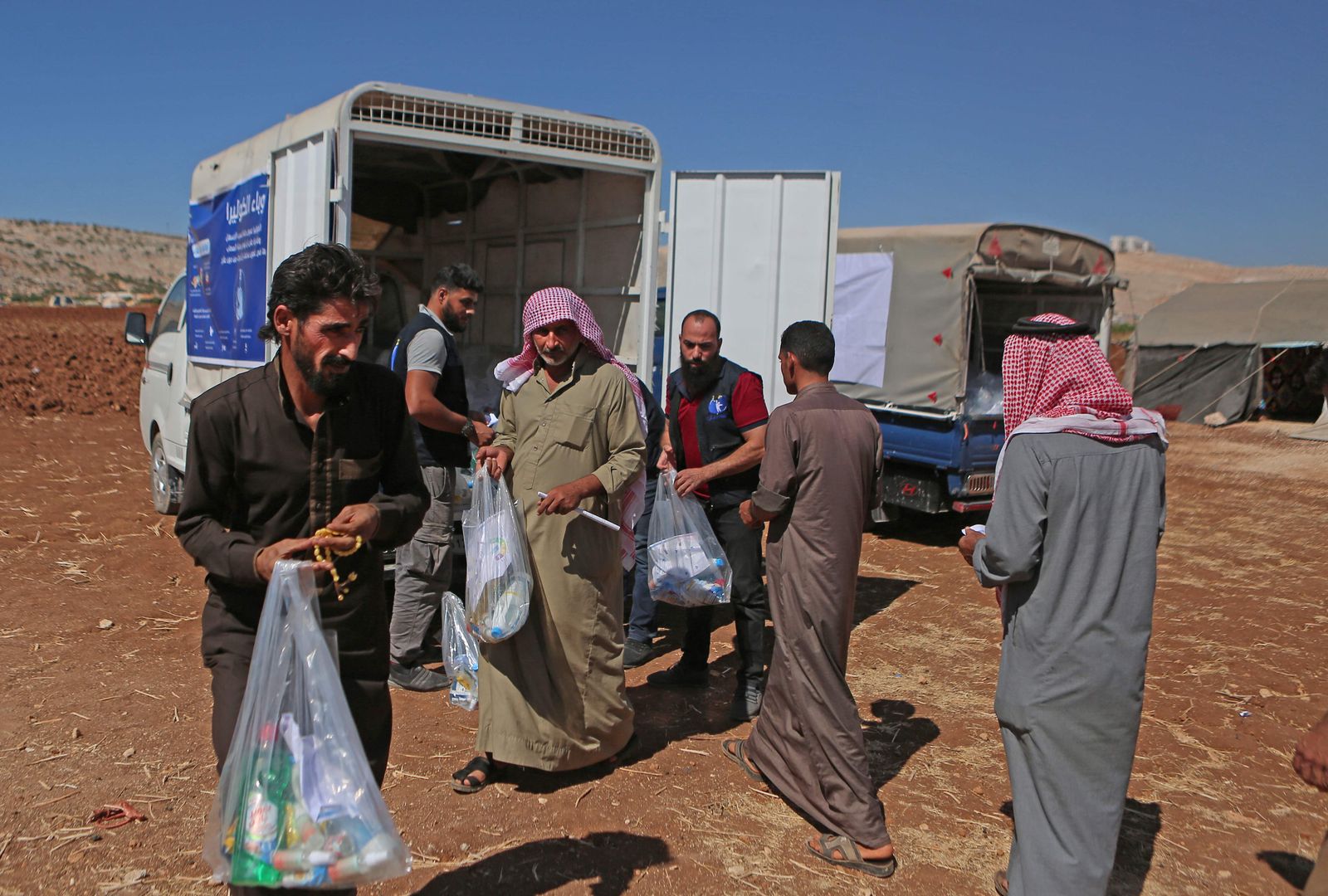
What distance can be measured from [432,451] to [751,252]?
264 centimetres

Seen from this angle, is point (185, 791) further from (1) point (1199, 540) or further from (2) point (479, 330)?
(1) point (1199, 540)

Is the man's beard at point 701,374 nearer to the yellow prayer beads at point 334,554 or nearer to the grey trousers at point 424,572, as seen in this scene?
the grey trousers at point 424,572

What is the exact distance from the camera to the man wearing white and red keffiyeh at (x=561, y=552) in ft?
12.8

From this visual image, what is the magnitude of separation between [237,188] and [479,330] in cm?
269

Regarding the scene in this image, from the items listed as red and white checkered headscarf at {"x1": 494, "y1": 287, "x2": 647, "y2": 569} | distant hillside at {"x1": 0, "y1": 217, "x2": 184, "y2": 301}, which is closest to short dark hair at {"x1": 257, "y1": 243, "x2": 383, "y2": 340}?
red and white checkered headscarf at {"x1": 494, "y1": 287, "x2": 647, "y2": 569}

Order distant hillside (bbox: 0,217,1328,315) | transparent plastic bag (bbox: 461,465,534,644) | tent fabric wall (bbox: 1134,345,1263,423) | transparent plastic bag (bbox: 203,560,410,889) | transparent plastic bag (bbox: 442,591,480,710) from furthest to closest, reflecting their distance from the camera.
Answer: distant hillside (bbox: 0,217,1328,315) < tent fabric wall (bbox: 1134,345,1263,423) < transparent plastic bag (bbox: 442,591,480,710) < transparent plastic bag (bbox: 461,465,534,644) < transparent plastic bag (bbox: 203,560,410,889)

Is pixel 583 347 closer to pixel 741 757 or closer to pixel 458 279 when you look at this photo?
pixel 458 279

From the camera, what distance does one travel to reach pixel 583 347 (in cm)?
405

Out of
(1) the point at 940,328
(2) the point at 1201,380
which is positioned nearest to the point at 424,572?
(1) the point at 940,328

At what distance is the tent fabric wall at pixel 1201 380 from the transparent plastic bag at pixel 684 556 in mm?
18353

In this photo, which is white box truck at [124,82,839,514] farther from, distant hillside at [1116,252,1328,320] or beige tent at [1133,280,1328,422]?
distant hillside at [1116,252,1328,320]

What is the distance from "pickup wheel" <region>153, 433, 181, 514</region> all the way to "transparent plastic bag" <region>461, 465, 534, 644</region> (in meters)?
5.39

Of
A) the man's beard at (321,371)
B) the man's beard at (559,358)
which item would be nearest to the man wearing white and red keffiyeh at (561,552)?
the man's beard at (559,358)

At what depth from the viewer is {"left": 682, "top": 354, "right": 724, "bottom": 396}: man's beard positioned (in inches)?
195
